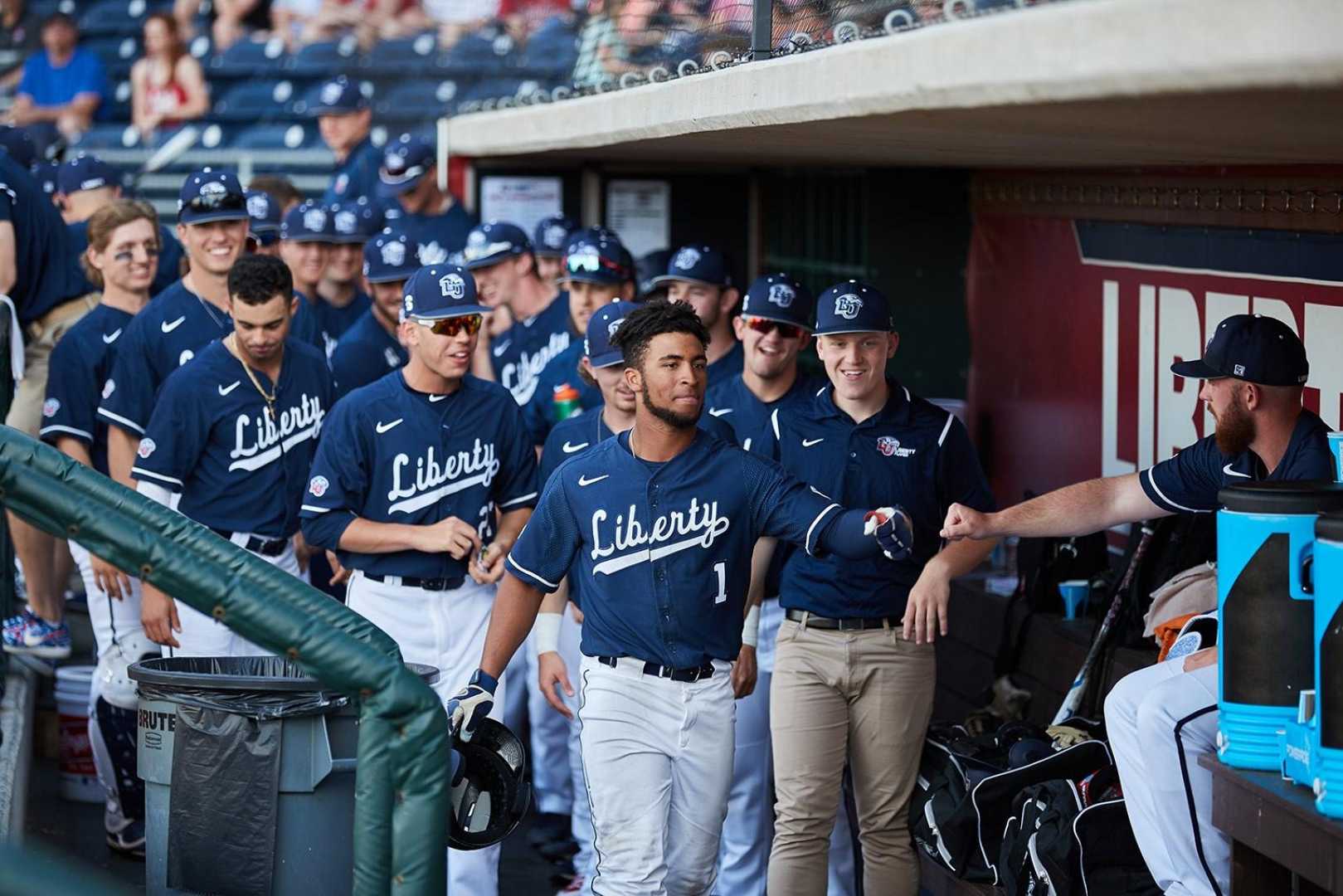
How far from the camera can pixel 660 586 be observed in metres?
4.10

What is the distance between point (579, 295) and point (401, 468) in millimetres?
1547

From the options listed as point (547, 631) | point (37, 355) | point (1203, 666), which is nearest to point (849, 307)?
point (547, 631)

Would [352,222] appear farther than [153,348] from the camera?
Yes

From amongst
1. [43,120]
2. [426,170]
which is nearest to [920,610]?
[426,170]

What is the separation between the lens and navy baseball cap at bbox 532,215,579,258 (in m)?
7.49

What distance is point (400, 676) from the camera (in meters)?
2.77

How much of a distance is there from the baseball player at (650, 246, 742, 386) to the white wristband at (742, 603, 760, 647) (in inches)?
57.0

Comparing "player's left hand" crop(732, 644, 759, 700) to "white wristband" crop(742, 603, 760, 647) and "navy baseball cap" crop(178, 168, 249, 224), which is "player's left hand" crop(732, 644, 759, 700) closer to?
"white wristband" crop(742, 603, 760, 647)

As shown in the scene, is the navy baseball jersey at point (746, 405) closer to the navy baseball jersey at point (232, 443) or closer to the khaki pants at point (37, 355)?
the navy baseball jersey at point (232, 443)

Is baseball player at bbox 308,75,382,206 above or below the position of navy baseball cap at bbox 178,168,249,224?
above

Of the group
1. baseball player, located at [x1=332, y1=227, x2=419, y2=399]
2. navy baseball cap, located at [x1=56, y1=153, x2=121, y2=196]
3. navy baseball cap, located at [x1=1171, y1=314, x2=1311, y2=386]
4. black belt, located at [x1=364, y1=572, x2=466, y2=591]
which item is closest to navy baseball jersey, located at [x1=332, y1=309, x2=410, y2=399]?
baseball player, located at [x1=332, y1=227, x2=419, y2=399]

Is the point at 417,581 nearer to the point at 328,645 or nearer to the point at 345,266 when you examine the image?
the point at 328,645

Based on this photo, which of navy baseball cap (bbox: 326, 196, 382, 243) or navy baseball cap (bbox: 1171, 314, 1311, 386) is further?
navy baseball cap (bbox: 326, 196, 382, 243)

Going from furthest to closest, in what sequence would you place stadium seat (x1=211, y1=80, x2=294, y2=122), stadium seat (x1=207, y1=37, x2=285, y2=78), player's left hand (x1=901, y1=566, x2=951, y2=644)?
stadium seat (x1=207, y1=37, x2=285, y2=78), stadium seat (x1=211, y1=80, x2=294, y2=122), player's left hand (x1=901, y1=566, x2=951, y2=644)
